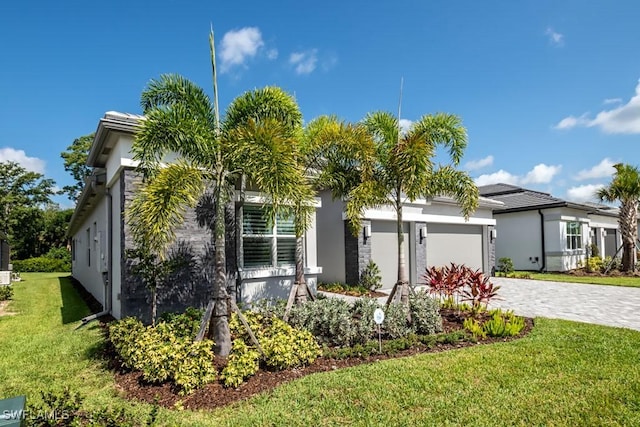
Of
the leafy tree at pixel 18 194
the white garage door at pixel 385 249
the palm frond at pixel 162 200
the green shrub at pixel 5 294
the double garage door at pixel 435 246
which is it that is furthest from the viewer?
the leafy tree at pixel 18 194

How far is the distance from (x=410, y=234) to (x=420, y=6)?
27.6ft

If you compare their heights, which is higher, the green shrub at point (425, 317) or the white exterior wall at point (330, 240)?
the white exterior wall at point (330, 240)

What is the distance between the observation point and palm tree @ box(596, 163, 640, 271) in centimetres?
2022

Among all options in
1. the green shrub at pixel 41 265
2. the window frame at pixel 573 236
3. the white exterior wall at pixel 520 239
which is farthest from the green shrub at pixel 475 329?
the green shrub at pixel 41 265

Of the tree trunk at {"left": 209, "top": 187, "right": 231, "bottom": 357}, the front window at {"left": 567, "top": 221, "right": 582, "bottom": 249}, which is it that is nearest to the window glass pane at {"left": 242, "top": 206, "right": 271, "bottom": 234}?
the tree trunk at {"left": 209, "top": 187, "right": 231, "bottom": 357}

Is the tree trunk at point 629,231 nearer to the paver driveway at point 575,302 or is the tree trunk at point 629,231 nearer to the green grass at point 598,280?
the green grass at point 598,280

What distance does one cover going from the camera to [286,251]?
34.4ft

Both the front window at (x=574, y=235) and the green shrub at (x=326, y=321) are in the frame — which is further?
the front window at (x=574, y=235)

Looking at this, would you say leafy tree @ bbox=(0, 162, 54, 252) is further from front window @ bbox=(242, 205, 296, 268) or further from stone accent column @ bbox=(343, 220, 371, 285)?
front window @ bbox=(242, 205, 296, 268)

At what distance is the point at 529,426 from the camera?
397cm

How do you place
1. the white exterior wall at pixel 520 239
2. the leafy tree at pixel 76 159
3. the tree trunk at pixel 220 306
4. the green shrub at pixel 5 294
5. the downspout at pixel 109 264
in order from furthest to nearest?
the leafy tree at pixel 76 159
the white exterior wall at pixel 520 239
the green shrub at pixel 5 294
the downspout at pixel 109 264
the tree trunk at pixel 220 306

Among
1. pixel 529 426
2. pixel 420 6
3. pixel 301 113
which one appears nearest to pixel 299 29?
pixel 420 6

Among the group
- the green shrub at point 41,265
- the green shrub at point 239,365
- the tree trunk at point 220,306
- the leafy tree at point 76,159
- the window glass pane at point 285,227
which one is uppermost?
the leafy tree at point 76,159

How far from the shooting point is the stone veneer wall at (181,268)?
25.3 feet
